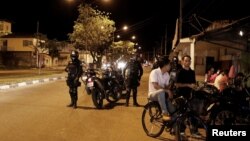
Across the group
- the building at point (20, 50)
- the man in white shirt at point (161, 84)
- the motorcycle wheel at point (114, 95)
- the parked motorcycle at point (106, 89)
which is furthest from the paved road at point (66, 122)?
the building at point (20, 50)

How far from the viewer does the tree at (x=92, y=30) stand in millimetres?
41872

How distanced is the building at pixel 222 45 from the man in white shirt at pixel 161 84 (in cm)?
789

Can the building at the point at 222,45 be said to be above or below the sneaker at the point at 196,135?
above

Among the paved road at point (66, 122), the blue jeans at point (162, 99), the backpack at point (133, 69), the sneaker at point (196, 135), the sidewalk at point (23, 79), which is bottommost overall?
the paved road at point (66, 122)

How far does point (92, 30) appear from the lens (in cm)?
4344

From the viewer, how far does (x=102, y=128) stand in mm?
9586

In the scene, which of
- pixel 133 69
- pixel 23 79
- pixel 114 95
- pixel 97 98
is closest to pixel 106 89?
pixel 114 95

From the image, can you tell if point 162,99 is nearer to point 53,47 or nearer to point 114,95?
point 114,95

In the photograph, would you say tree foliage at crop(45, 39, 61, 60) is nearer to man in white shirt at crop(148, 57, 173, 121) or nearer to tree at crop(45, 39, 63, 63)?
tree at crop(45, 39, 63, 63)

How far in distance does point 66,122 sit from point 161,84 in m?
3.08

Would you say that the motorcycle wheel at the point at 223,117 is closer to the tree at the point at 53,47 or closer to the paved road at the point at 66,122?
the paved road at the point at 66,122

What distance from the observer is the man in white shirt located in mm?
8305

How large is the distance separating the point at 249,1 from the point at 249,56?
8.89 metres

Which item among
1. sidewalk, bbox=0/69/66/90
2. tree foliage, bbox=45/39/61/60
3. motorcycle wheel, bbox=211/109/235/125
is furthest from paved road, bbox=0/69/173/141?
tree foliage, bbox=45/39/61/60
